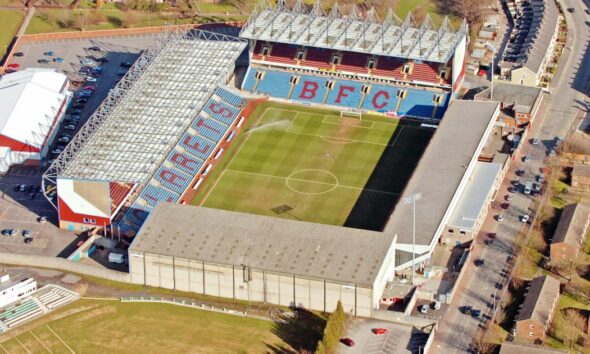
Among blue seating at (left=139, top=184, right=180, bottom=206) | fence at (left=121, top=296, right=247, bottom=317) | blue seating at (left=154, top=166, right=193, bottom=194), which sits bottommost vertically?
fence at (left=121, top=296, right=247, bottom=317)

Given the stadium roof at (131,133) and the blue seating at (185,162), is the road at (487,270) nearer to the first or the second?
the blue seating at (185,162)

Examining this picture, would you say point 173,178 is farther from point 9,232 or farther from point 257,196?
point 9,232

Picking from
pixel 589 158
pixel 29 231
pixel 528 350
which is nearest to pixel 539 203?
pixel 589 158

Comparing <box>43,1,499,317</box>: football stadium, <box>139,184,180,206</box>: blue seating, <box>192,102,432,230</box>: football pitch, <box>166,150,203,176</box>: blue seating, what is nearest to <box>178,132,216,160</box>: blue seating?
<box>43,1,499,317</box>: football stadium

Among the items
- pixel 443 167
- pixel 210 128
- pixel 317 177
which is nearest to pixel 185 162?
pixel 210 128

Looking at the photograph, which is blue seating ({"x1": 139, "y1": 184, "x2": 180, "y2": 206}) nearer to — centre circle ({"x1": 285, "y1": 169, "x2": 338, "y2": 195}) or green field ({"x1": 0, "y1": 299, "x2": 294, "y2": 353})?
centre circle ({"x1": 285, "y1": 169, "x2": 338, "y2": 195})

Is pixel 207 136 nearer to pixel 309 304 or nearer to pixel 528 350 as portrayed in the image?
pixel 309 304
